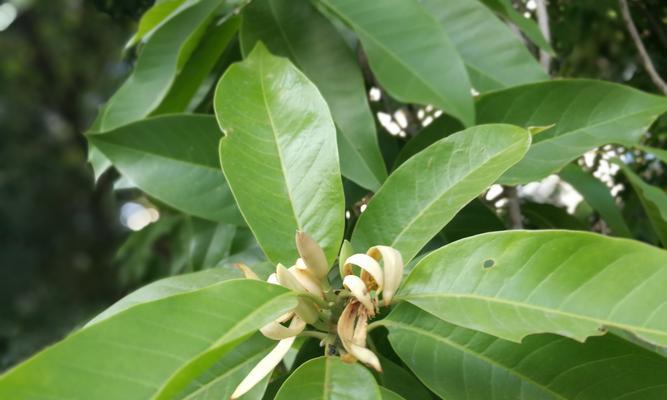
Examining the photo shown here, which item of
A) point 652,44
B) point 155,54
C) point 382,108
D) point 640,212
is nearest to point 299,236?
point 155,54

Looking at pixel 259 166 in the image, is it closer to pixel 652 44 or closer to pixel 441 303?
pixel 441 303

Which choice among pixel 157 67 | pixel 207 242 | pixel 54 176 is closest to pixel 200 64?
pixel 157 67

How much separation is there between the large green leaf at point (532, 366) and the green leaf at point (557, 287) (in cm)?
4

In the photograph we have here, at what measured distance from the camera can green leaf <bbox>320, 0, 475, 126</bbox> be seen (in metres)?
0.63

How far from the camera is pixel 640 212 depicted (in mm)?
1069

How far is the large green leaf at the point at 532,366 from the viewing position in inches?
17.3

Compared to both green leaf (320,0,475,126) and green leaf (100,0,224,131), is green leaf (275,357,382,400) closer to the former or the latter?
green leaf (320,0,475,126)

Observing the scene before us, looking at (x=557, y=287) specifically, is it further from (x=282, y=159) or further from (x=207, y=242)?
(x=207, y=242)

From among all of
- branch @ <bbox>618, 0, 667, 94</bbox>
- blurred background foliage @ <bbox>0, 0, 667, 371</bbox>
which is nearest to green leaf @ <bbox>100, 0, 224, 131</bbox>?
branch @ <bbox>618, 0, 667, 94</bbox>

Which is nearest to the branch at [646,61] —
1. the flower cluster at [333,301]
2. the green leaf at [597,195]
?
the green leaf at [597,195]

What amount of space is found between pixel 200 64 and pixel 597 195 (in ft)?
1.52

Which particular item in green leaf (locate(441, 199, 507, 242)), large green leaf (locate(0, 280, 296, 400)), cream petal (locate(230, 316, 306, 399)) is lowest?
green leaf (locate(441, 199, 507, 242))

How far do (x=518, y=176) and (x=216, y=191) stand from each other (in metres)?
0.29

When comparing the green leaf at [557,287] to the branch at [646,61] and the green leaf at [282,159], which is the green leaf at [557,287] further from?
the branch at [646,61]
